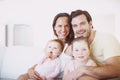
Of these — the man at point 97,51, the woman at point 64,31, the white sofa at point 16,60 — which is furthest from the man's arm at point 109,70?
the white sofa at point 16,60

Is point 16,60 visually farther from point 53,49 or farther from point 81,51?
point 81,51

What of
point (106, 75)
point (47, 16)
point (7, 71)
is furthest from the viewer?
point (7, 71)

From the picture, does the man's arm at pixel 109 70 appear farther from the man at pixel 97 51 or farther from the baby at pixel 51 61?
the baby at pixel 51 61

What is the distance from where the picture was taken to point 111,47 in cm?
166

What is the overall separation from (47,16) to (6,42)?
0.47 m

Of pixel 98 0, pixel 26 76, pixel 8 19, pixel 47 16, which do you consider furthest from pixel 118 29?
pixel 8 19

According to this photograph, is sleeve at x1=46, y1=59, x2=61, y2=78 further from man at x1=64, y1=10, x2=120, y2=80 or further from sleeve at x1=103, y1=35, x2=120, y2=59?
sleeve at x1=103, y1=35, x2=120, y2=59

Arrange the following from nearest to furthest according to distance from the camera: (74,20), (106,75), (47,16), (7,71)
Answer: (106,75), (74,20), (47,16), (7,71)

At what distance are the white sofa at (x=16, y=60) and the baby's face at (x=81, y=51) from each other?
323 millimetres

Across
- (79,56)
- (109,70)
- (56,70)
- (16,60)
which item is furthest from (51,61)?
(109,70)

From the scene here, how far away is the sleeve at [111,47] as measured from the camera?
166 cm

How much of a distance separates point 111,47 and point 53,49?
0.46 metres

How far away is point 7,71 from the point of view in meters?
2.06

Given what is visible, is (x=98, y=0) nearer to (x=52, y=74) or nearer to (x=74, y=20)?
(x=74, y=20)
